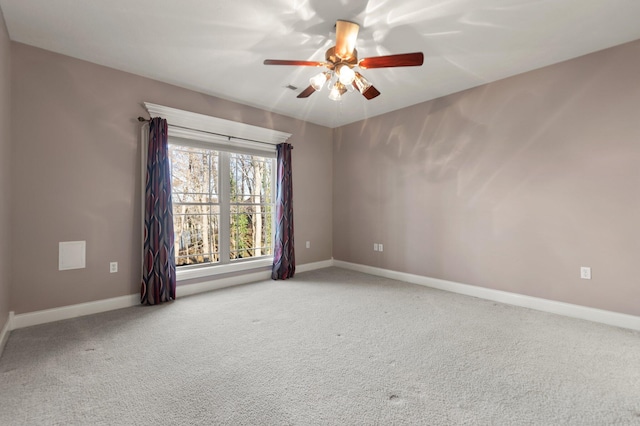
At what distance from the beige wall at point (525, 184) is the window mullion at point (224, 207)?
237 centimetres

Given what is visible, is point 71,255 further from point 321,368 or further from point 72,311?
point 321,368

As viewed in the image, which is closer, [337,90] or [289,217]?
[337,90]

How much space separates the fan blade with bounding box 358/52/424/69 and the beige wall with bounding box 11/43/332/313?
103 inches

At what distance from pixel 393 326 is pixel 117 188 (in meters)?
3.32

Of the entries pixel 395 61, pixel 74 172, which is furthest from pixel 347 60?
pixel 74 172

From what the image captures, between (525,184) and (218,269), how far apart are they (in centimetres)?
401

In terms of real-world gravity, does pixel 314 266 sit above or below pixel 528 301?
above

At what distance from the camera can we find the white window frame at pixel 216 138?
142 inches

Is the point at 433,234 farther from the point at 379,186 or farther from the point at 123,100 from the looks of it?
the point at 123,100

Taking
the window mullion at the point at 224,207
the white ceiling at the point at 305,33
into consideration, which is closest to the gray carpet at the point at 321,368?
the window mullion at the point at 224,207

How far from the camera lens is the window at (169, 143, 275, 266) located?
3869mm

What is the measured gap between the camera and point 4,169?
243cm

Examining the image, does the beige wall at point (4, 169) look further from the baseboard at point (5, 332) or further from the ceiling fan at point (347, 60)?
the ceiling fan at point (347, 60)

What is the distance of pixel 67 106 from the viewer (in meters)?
2.94
